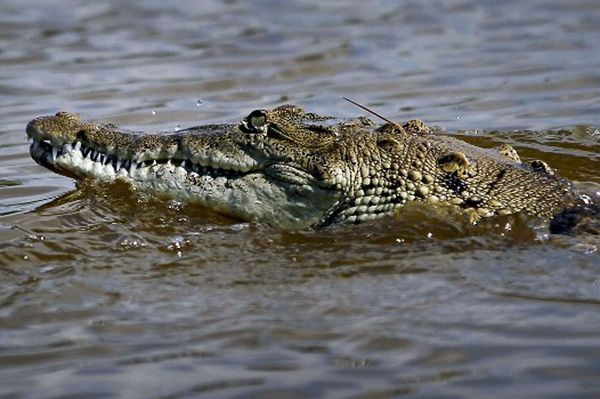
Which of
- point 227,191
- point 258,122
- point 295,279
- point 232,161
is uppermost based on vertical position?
point 258,122

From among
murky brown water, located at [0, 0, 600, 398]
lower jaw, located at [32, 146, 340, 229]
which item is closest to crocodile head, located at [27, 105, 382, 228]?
lower jaw, located at [32, 146, 340, 229]

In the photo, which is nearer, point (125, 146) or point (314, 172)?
point (314, 172)

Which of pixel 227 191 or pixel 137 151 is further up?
pixel 137 151

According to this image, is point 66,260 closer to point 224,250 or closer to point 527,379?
point 224,250

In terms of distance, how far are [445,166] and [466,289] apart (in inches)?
46.5

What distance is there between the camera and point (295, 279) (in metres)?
5.90

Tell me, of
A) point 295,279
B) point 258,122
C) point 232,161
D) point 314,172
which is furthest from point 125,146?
point 295,279

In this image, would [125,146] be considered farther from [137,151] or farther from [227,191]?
[227,191]

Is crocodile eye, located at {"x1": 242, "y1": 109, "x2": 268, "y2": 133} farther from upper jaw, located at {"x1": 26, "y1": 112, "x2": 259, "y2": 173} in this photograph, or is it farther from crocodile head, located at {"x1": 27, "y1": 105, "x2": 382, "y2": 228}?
upper jaw, located at {"x1": 26, "y1": 112, "x2": 259, "y2": 173}

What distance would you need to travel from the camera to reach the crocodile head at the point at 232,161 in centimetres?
658

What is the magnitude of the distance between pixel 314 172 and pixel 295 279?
85 cm

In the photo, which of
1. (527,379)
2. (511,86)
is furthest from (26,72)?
(527,379)

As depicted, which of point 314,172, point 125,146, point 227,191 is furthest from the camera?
point 125,146

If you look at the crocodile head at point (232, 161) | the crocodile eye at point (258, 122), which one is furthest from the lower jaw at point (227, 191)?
the crocodile eye at point (258, 122)
